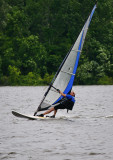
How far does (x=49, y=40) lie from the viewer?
76.8 meters

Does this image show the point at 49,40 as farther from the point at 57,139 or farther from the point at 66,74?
the point at 57,139

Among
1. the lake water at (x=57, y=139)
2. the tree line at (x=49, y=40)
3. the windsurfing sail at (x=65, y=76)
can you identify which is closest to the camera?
the lake water at (x=57, y=139)

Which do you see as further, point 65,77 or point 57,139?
point 65,77

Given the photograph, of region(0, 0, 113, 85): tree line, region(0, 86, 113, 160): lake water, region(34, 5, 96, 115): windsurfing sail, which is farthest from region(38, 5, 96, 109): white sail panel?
region(0, 0, 113, 85): tree line

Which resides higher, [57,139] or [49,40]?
[49,40]

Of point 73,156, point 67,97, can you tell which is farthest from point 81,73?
point 73,156

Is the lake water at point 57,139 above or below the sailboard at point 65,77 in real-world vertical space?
below

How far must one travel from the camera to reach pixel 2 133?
53.2 feet

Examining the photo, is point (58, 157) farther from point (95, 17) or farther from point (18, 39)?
point (95, 17)

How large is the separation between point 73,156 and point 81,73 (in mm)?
55662

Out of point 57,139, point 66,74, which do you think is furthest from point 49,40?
point 57,139

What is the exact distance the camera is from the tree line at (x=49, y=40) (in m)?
68.4

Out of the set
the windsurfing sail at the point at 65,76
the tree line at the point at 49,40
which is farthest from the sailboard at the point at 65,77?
the tree line at the point at 49,40

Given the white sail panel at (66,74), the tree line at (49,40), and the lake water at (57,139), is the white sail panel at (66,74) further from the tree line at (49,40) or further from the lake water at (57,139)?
the tree line at (49,40)
